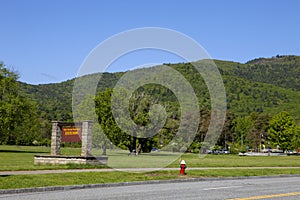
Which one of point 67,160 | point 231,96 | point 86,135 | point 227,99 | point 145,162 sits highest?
point 231,96

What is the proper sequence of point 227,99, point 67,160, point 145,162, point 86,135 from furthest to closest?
1. point 227,99
2. point 145,162
3. point 86,135
4. point 67,160

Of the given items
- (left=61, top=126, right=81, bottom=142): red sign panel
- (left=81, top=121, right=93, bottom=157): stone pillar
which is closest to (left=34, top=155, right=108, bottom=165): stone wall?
(left=81, top=121, right=93, bottom=157): stone pillar

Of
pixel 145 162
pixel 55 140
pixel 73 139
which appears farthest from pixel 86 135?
pixel 145 162

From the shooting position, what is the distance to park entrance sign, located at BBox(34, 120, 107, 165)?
26781 millimetres

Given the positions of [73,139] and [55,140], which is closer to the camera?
[73,139]

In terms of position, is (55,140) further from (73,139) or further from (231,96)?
(231,96)

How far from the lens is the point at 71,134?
2861 cm

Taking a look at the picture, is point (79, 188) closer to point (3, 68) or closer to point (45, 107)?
point (3, 68)

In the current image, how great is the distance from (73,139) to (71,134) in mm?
358

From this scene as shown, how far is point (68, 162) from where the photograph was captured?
26844 millimetres

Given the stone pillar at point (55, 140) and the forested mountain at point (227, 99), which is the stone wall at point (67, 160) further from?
the forested mountain at point (227, 99)

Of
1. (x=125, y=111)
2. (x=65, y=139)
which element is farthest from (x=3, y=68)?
(x=65, y=139)

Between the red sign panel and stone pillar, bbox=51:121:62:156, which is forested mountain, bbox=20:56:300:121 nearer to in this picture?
stone pillar, bbox=51:121:62:156

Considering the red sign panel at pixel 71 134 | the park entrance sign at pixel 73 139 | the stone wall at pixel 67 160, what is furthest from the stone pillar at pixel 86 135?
the stone wall at pixel 67 160
